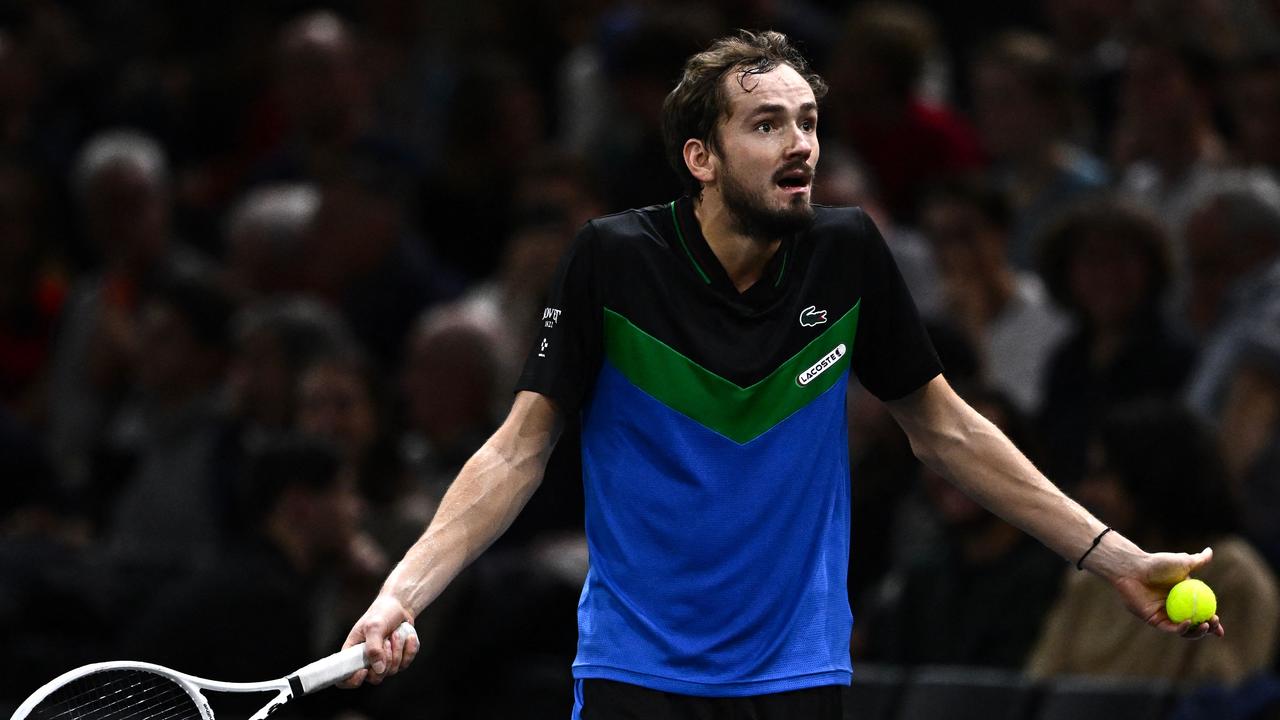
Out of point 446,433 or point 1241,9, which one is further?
point 1241,9

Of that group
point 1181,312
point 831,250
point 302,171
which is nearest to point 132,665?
point 831,250

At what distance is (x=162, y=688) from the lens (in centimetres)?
447

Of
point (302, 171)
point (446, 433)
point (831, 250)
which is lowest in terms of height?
point (446, 433)

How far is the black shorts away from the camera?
437cm

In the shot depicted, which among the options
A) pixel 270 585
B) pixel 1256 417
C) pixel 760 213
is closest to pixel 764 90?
pixel 760 213

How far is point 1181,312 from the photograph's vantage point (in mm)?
8695

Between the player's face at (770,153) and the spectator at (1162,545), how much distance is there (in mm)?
2775

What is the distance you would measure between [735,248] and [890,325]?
1.30 feet

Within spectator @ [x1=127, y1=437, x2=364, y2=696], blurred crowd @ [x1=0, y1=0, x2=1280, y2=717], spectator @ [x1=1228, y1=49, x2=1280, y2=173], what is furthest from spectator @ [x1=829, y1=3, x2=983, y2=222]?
spectator @ [x1=127, y1=437, x2=364, y2=696]

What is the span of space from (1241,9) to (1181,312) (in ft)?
8.86

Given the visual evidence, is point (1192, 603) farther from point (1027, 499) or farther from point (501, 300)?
point (501, 300)

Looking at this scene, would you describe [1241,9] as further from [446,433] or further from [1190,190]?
[446,433]

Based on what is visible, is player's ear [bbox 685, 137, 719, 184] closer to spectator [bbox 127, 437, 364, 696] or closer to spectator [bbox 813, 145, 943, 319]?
spectator [bbox 127, 437, 364, 696]

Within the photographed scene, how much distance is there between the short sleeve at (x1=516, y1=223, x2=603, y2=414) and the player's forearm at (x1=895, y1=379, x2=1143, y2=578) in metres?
0.76
